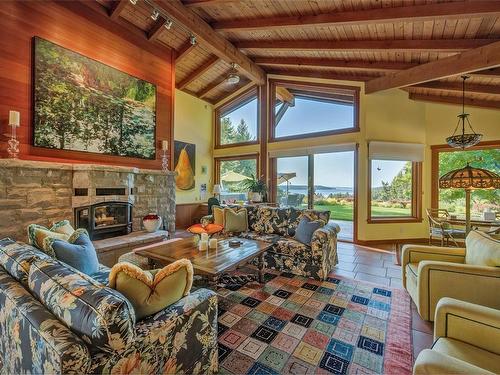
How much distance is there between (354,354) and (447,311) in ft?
2.69

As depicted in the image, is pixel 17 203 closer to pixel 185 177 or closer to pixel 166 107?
pixel 166 107

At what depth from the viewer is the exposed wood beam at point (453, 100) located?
15.5 ft

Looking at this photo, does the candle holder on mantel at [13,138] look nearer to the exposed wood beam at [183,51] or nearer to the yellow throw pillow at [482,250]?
the exposed wood beam at [183,51]

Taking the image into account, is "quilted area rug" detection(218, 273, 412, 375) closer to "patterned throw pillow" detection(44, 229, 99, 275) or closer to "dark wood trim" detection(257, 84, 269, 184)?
"patterned throw pillow" detection(44, 229, 99, 275)

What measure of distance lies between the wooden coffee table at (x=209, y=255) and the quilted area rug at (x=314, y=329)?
0.46 metres

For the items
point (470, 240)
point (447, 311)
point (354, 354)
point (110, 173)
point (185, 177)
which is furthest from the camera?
point (185, 177)

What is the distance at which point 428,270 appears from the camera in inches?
81.0

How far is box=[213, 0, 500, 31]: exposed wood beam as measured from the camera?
2631mm

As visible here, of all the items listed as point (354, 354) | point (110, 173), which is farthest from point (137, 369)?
point (110, 173)

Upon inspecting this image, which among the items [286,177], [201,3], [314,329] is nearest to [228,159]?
[286,177]

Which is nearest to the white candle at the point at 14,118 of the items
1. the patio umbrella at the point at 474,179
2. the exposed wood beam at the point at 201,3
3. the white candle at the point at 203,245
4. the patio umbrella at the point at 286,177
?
the white candle at the point at 203,245

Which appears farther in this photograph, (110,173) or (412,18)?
(110,173)

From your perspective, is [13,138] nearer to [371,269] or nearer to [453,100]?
[371,269]

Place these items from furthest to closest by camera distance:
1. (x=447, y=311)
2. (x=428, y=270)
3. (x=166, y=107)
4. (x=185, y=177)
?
(x=185, y=177)
(x=166, y=107)
(x=428, y=270)
(x=447, y=311)
